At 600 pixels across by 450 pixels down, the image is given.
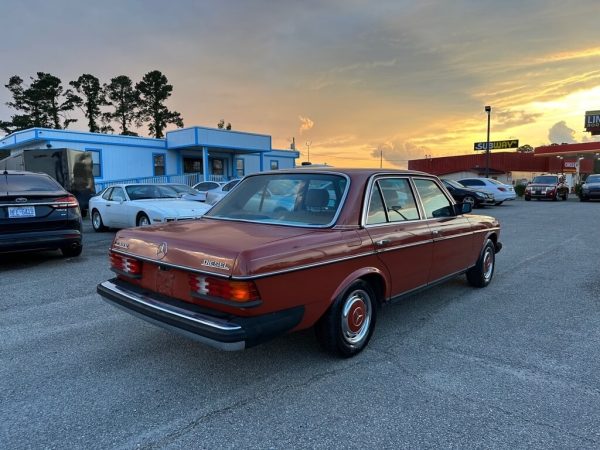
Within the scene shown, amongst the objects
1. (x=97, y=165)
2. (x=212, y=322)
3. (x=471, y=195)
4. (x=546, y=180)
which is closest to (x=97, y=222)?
(x=212, y=322)

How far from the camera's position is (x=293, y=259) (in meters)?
3.03

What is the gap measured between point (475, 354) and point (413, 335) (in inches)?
23.7

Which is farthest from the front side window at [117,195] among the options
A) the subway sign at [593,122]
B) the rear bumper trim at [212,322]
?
the subway sign at [593,122]

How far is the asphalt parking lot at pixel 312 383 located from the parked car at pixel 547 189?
2380 centimetres

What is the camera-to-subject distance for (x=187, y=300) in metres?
3.17

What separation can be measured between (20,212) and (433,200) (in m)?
6.00

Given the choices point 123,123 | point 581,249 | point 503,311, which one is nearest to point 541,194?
point 581,249

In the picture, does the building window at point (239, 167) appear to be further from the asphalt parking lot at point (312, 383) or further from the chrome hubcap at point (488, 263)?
the asphalt parking lot at point (312, 383)

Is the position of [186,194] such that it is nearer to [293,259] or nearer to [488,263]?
[488,263]

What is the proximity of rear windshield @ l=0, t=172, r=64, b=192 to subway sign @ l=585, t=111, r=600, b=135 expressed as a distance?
51.7 metres

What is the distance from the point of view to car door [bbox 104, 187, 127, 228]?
33.9 ft

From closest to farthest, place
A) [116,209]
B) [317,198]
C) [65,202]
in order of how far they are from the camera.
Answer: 1. [317,198]
2. [65,202]
3. [116,209]

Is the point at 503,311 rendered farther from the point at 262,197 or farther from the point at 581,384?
the point at 262,197

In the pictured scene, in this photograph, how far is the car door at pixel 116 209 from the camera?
10.3 meters
